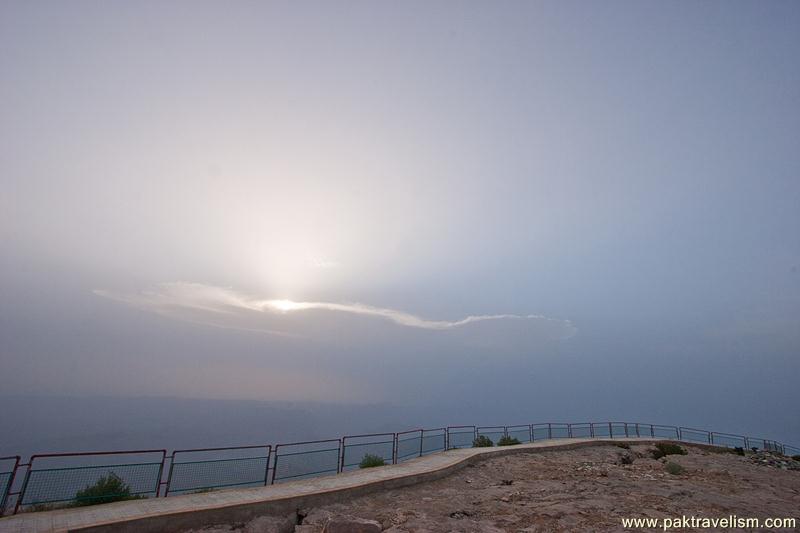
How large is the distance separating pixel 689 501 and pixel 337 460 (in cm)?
1292

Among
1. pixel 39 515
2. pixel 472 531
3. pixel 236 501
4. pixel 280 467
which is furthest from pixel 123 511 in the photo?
pixel 472 531

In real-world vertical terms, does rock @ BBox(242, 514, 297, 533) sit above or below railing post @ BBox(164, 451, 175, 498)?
below

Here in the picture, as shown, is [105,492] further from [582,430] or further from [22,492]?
[582,430]

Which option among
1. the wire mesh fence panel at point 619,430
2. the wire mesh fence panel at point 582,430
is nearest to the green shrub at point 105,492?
the wire mesh fence panel at point 582,430

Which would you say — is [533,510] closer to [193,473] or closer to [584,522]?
[584,522]

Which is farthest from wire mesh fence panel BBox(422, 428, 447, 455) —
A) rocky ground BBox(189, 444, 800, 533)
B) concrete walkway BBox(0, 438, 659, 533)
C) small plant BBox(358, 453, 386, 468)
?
concrete walkway BBox(0, 438, 659, 533)

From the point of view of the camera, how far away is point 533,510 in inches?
476

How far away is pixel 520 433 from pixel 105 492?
82.7ft

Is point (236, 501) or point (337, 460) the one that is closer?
point (236, 501)

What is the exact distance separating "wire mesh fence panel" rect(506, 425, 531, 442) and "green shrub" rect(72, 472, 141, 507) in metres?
23.2

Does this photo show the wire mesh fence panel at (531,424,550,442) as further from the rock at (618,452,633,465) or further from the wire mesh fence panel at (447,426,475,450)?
the wire mesh fence panel at (447,426,475,450)

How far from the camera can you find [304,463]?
15281 mm

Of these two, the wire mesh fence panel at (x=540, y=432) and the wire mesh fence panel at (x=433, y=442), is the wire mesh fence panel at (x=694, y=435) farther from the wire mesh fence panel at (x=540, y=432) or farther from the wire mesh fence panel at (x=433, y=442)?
the wire mesh fence panel at (x=433, y=442)

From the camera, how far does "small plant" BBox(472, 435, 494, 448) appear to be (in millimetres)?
25166
